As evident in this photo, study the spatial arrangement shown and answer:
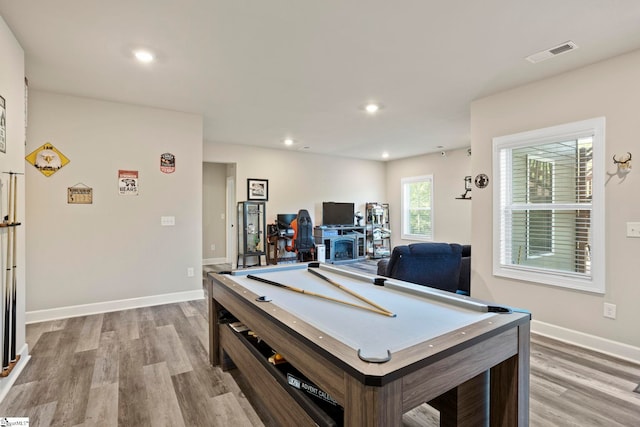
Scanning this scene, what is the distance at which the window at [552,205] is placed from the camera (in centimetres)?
Result: 281

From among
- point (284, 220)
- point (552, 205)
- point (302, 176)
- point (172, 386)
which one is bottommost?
point (172, 386)

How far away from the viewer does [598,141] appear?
2.77 meters

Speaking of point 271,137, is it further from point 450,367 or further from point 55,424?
point 450,367

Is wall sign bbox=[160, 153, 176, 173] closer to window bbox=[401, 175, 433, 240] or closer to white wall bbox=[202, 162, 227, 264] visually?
white wall bbox=[202, 162, 227, 264]

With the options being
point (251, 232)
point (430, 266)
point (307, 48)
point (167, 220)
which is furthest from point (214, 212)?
point (307, 48)

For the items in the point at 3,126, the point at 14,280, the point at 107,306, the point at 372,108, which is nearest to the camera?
the point at 3,126

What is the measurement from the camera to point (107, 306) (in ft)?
12.5

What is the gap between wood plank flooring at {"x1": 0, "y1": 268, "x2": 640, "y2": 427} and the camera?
1.87 meters

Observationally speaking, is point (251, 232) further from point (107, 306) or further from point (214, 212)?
point (107, 306)

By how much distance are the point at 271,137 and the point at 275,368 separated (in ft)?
15.7

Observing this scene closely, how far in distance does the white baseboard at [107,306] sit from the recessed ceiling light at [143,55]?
9.23 ft

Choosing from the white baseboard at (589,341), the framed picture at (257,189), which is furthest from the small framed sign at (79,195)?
the white baseboard at (589,341)

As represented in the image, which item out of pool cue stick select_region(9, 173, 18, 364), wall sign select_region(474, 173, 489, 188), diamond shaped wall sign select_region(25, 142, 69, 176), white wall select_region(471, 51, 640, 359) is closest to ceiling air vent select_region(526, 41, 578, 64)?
Answer: white wall select_region(471, 51, 640, 359)

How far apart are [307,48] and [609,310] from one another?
340cm
